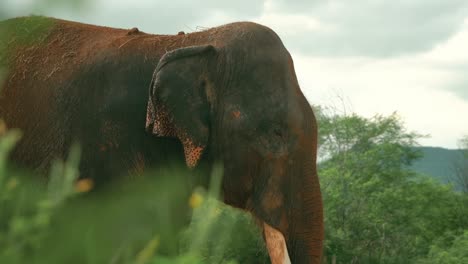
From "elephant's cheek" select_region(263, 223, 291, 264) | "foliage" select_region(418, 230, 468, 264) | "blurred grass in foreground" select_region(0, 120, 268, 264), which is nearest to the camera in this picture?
"blurred grass in foreground" select_region(0, 120, 268, 264)

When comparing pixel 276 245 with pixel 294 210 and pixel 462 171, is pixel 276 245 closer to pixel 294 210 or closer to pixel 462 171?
pixel 294 210

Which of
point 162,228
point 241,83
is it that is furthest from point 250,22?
point 162,228

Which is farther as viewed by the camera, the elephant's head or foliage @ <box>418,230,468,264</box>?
foliage @ <box>418,230,468,264</box>

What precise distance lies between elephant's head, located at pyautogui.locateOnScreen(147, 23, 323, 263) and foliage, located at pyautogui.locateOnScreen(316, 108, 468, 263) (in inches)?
241

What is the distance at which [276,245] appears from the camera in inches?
287

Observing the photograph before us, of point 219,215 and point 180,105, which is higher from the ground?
point 180,105

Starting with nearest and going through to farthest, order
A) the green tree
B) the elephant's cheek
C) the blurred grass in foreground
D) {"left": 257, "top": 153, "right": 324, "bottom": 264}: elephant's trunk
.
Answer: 1. the blurred grass in foreground
2. the elephant's cheek
3. {"left": 257, "top": 153, "right": 324, "bottom": 264}: elephant's trunk
4. the green tree

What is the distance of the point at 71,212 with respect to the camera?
5.08 ft

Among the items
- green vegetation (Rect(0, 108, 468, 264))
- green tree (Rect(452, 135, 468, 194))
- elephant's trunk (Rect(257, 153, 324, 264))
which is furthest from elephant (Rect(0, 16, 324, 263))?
green tree (Rect(452, 135, 468, 194))

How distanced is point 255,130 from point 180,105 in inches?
26.8

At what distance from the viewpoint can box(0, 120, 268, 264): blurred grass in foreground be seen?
48.5 inches

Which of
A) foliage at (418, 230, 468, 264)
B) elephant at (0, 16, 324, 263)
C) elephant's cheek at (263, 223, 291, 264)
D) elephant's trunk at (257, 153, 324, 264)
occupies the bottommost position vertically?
foliage at (418, 230, 468, 264)

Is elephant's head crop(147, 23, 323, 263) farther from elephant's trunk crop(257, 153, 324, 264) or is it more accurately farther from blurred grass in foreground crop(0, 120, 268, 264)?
blurred grass in foreground crop(0, 120, 268, 264)

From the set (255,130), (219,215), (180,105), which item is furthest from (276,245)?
(219,215)
